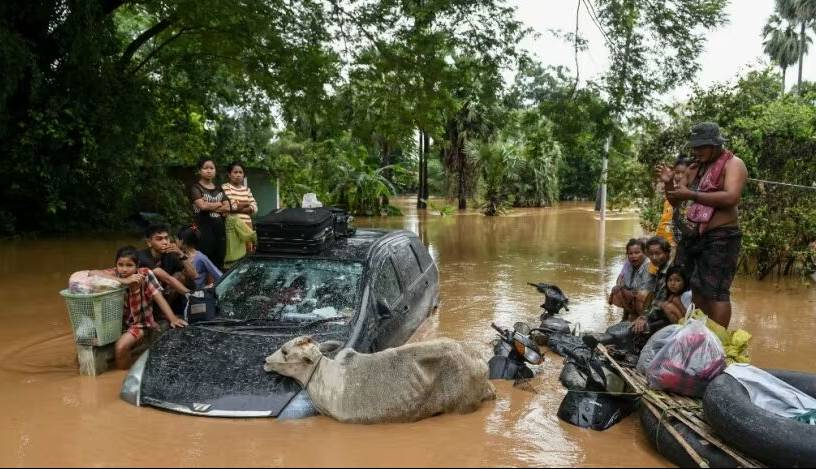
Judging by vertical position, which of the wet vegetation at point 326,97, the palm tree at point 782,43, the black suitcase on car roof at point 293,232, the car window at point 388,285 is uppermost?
the palm tree at point 782,43

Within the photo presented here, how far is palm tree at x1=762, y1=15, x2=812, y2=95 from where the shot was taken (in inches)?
1953

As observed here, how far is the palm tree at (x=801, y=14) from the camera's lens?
4491 centimetres

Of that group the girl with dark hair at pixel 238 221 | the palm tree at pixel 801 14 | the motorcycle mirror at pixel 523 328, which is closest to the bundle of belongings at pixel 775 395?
the motorcycle mirror at pixel 523 328

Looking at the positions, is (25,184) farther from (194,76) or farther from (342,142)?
(342,142)

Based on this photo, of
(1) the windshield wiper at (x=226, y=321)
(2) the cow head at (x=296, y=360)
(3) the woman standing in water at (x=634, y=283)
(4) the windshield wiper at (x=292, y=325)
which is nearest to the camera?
(2) the cow head at (x=296, y=360)

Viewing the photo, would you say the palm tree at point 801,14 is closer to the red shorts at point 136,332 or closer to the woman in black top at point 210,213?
the woman in black top at point 210,213

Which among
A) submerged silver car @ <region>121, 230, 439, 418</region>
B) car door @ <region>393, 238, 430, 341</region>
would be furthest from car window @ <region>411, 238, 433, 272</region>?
submerged silver car @ <region>121, 230, 439, 418</region>

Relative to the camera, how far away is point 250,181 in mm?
20734

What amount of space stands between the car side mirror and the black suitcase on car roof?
828 mm

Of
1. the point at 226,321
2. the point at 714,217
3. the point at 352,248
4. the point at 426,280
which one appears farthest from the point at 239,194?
the point at 714,217

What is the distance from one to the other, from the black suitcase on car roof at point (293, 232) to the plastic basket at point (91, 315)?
1.35 metres

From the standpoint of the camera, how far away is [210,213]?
7262mm

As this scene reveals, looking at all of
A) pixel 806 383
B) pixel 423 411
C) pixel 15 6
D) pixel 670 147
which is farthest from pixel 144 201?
pixel 806 383

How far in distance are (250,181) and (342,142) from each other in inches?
499
